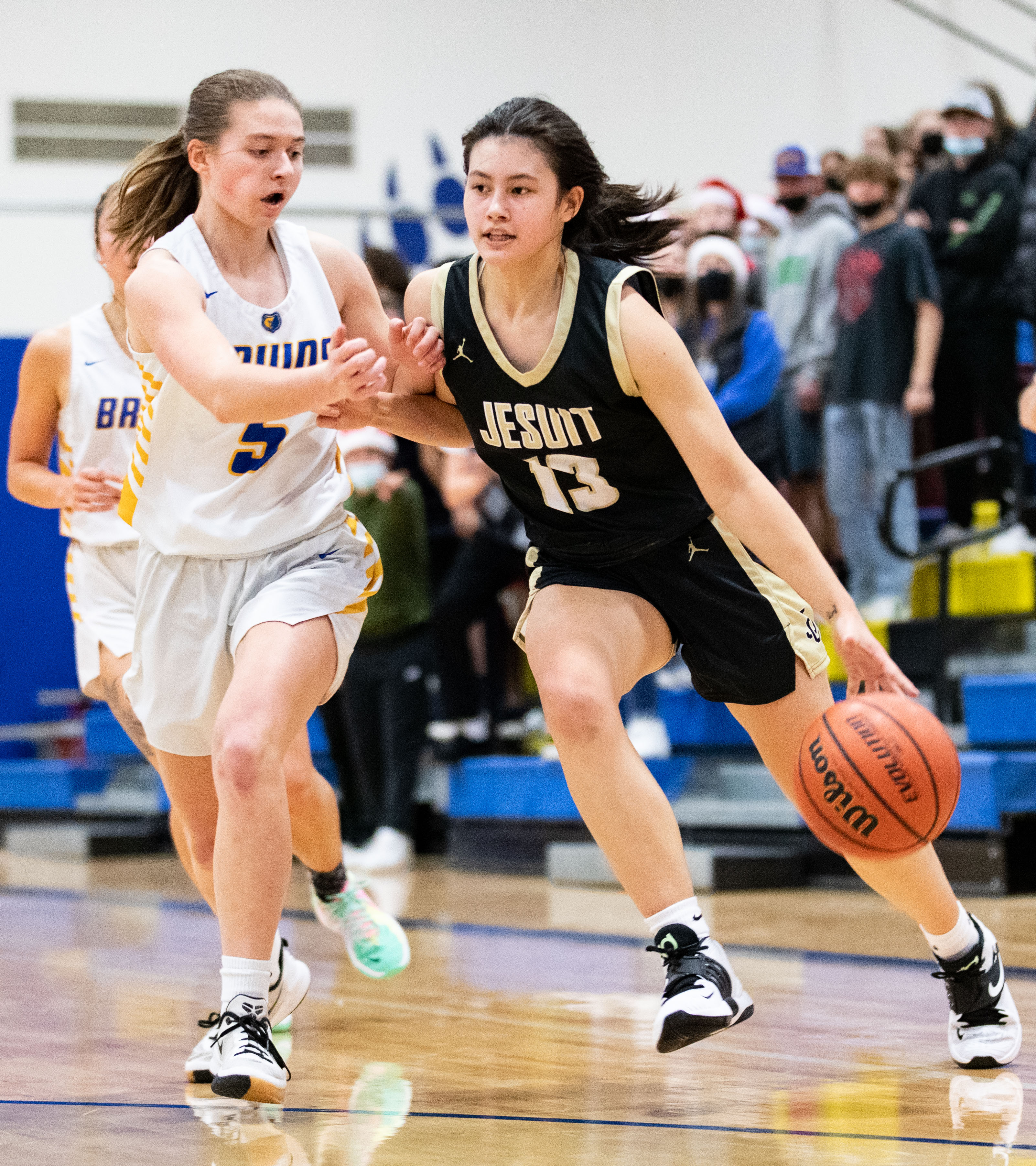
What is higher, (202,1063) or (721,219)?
(721,219)

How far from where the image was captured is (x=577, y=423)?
3.00m

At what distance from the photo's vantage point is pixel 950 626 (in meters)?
6.78

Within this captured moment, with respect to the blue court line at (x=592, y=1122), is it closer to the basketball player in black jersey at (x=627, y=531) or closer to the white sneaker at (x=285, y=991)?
the basketball player in black jersey at (x=627, y=531)

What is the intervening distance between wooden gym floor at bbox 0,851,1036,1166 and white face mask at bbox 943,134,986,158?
3.08m

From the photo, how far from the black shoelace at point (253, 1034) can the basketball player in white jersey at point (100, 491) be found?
3.23ft

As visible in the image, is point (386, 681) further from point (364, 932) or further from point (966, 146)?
point (364, 932)

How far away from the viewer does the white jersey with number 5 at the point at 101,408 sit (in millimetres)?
4168

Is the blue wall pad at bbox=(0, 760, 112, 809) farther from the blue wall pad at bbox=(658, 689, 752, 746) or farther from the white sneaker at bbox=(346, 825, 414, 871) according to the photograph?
the blue wall pad at bbox=(658, 689, 752, 746)

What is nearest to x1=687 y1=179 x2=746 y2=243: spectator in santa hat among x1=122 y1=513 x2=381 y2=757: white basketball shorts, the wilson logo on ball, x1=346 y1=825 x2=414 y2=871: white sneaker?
x1=346 y1=825 x2=414 y2=871: white sneaker

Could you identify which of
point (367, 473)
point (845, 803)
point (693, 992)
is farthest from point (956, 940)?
point (367, 473)

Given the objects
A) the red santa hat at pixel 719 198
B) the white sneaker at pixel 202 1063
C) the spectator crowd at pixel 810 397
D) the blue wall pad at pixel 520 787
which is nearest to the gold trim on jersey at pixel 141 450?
the white sneaker at pixel 202 1063

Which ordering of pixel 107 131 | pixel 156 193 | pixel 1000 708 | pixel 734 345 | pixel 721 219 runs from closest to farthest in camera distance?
pixel 156 193
pixel 1000 708
pixel 734 345
pixel 721 219
pixel 107 131

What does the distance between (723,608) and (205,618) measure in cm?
95

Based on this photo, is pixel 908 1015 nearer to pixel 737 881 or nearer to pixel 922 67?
pixel 737 881
